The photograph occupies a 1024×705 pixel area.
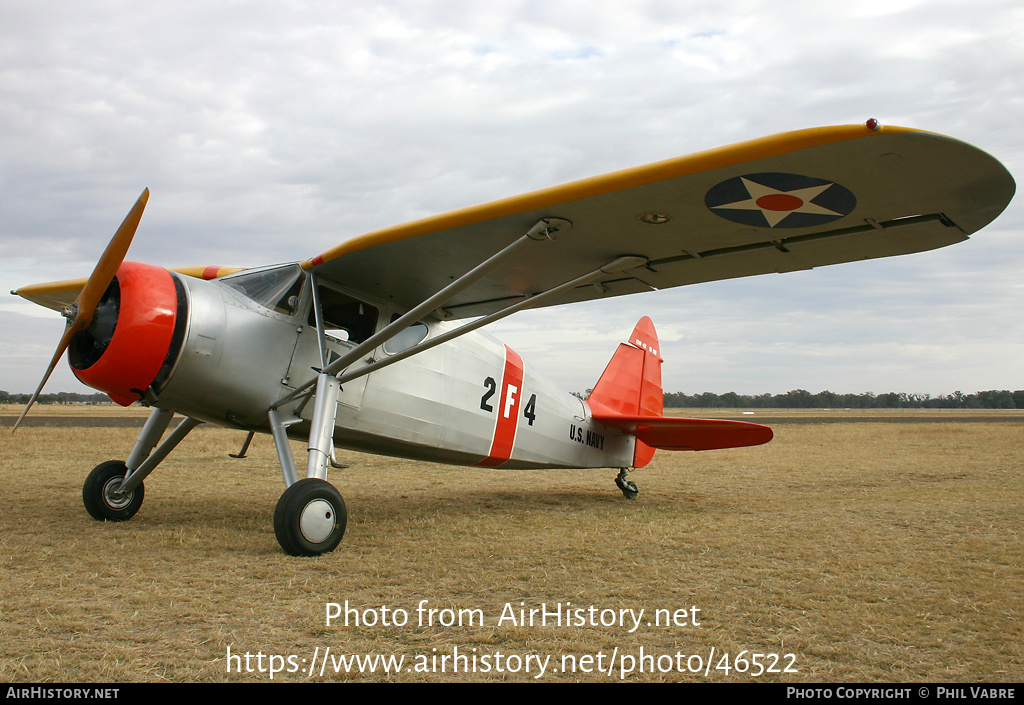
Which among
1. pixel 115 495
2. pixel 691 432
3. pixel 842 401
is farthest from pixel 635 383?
pixel 842 401

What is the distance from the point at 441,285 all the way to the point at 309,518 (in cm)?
240

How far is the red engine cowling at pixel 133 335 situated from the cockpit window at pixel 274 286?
66 centimetres

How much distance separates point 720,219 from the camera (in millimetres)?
4477

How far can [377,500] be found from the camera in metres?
7.91

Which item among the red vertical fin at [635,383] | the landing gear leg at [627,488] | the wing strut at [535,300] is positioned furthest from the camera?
the red vertical fin at [635,383]

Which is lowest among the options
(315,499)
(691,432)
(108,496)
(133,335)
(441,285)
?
(108,496)

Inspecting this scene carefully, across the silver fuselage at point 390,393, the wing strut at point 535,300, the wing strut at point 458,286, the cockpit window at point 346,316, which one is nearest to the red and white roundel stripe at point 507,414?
the silver fuselage at point 390,393

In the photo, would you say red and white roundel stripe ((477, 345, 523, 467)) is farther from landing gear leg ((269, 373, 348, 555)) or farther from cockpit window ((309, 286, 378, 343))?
landing gear leg ((269, 373, 348, 555))

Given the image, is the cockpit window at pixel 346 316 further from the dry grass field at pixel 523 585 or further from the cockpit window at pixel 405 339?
the dry grass field at pixel 523 585

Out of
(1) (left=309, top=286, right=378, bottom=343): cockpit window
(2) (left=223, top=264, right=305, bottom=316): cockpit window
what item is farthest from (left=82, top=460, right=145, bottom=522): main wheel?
(1) (left=309, top=286, right=378, bottom=343): cockpit window

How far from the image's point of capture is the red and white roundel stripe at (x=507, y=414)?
7383 millimetres

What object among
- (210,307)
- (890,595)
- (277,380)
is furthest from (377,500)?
(890,595)

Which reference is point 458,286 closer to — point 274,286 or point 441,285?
point 441,285

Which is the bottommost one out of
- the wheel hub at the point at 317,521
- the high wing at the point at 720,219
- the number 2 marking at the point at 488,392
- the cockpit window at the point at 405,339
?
the wheel hub at the point at 317,521
